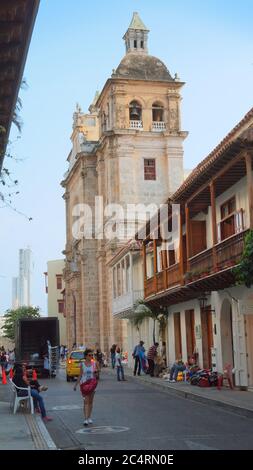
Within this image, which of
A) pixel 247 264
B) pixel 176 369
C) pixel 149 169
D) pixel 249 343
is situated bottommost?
pixel 176 369

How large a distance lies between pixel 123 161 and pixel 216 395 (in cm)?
3515

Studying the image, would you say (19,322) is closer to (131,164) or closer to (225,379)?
(225,379)

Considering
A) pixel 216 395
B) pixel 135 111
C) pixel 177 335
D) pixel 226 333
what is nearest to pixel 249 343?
pixel 216 395

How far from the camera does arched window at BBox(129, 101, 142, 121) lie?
5528 cm

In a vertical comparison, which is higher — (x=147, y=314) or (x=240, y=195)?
(x=240, y=195)

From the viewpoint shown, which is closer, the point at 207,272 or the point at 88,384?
the point at 88,384

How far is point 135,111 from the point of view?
182ft

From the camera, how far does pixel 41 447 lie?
10266mm

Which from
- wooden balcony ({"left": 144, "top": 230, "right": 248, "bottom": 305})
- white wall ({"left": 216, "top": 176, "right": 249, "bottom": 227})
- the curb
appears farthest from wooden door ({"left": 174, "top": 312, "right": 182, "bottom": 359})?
the curb

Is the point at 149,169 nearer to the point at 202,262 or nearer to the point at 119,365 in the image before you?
the point at 119,365

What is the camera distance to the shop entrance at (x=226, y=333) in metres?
23.2

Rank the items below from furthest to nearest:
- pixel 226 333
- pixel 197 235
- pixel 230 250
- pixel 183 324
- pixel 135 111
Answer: pixel 135 111, pixel 183 324, pixel 197 235, pixel 226 333, pixel 230 250
